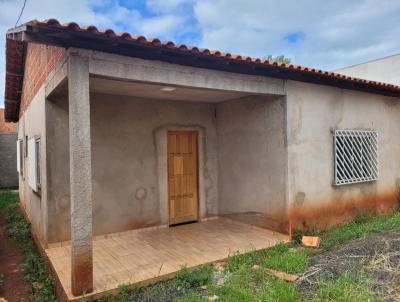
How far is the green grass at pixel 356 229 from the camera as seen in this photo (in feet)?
20.4

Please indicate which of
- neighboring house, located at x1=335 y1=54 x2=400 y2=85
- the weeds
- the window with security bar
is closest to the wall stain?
the window with security bar

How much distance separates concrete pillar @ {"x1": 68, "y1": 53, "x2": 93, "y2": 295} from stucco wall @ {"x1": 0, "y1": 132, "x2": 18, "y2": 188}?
16.4m

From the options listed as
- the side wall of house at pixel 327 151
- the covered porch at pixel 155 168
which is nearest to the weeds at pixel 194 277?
the covered porch at pixel 155 168

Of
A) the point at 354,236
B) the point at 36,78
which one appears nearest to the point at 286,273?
the point at 354,236

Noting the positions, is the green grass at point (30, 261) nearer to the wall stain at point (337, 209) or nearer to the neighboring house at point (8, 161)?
the wall stain at point (337, 209)

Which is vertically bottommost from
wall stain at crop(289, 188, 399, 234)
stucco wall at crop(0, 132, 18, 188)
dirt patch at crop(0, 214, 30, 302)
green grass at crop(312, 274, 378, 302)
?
dirt patch at crop(0, 214, 30, 302)

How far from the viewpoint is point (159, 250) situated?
583 cm

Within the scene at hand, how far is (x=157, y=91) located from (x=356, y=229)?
17.7ft

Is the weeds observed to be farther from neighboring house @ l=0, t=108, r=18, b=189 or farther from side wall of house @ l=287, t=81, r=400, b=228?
neighboring house @ l=0, t=108, r=18, b=189

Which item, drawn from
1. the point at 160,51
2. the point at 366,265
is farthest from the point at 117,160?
the point at 366,265

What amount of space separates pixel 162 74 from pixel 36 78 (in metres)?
4.18

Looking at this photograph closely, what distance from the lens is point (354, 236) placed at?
251 inches

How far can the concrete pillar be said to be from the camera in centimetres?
403

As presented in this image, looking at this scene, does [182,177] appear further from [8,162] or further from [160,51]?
[8,162]
